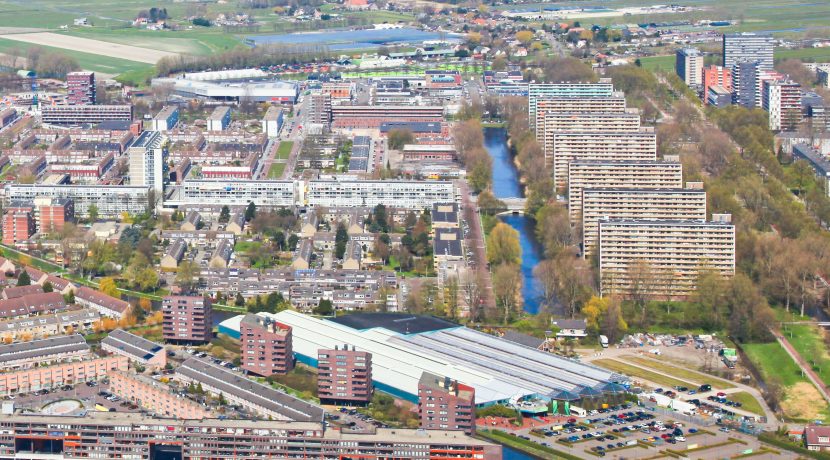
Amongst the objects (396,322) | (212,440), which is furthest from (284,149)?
(212,440)

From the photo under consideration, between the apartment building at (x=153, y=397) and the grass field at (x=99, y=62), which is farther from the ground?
the grass field at (x=99, y=62)

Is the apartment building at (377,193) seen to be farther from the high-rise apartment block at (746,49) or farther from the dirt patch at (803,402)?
the high-rise apartment block at (746,49)

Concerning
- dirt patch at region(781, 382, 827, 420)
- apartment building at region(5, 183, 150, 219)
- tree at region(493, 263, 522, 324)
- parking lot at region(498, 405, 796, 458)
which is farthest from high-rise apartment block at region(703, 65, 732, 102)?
parking lot at region(498, 405, 796, 458)


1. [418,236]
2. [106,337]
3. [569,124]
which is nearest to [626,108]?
[569,124]

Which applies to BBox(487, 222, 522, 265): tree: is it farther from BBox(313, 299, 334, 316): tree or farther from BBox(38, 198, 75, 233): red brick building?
BBox(38, 198, 75, 233): red brick building

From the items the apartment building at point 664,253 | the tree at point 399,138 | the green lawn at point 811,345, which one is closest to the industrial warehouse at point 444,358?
the green lawn at point 811,345

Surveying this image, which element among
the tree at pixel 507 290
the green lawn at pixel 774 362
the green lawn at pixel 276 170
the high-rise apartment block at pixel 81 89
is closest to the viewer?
the green lawn at pixel 774 362
